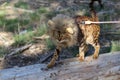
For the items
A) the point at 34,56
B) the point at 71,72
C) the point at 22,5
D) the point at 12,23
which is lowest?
the point at 34,56

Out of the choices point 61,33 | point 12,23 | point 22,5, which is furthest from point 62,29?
point 22,5

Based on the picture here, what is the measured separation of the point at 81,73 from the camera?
5391 millimetres

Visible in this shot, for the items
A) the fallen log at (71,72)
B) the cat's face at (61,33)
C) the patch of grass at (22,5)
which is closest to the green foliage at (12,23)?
the patch of grass at (22,5)

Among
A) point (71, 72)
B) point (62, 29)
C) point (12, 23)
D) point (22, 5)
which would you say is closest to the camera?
point (62, 29)

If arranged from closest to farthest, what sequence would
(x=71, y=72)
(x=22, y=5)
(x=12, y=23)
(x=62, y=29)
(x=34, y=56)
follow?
(x=62, y=29), (x=71, y=72), (x=34, y=56), (x=12, y=23), (x=22, y=5)

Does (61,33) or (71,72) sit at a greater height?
(61,33)

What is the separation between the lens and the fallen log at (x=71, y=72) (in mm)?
5293

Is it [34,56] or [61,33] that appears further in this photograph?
[34,56]

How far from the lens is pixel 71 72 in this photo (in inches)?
212

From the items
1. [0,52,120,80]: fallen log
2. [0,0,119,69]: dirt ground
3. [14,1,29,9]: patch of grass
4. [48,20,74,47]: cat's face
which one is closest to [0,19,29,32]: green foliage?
[0,0,119,69]: dirt ground

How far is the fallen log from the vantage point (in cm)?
529

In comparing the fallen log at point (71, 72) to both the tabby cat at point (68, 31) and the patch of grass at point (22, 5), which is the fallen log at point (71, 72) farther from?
the patch of grass at point (22, 5)

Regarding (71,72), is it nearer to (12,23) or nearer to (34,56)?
(34,56)

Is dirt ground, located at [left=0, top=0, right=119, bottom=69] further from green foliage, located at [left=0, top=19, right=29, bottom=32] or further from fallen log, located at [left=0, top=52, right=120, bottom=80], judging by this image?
fallen log, located at [left=0, top=52, right=120, bottom=80]
